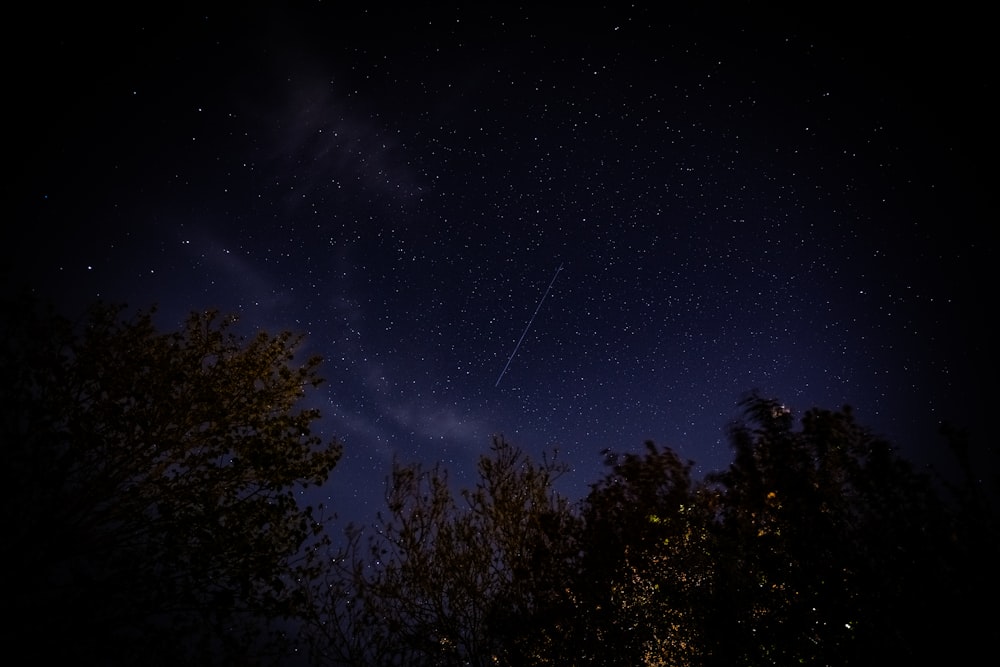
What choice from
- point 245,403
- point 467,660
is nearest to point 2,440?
point 245,403

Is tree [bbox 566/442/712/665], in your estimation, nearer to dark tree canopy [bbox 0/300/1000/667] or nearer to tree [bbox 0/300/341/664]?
dark tree canopy [bbox 0/300/1000/667]

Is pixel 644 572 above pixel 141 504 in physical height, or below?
above

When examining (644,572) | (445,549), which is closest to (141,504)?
(445,549)

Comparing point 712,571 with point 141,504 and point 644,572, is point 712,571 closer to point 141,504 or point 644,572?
point 644,572

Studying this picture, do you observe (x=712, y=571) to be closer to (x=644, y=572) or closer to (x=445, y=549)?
(x=644, y=572)

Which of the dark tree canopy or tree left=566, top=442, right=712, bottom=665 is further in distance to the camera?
tree left=566, top=442, right=712, bottom=665

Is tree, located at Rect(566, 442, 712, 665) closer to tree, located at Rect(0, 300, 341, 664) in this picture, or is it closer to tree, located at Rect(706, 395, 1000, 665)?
tree, located at Rect(706, 395, 1000, 665)

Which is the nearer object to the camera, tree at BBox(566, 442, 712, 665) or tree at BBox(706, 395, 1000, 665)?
tree at BBox(706, 395, 1000, 665)

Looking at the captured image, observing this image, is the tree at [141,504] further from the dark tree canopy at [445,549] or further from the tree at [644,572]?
the tree at [644,572]

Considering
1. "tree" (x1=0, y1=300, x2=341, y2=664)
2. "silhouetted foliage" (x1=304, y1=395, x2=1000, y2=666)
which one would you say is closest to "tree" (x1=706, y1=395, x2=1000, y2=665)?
"silhouetted foliage" (x1=304, y1=395, x2=1000, y2=666)

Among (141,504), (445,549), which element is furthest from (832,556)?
(141,504)

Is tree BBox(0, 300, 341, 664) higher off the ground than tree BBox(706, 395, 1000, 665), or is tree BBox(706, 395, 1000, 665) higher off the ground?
tree BBox(706, 395, 1000, 665)

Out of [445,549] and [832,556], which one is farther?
[445,549]

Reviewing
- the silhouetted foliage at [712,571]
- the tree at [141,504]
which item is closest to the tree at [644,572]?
the silhouetted foliage at [712,571]
